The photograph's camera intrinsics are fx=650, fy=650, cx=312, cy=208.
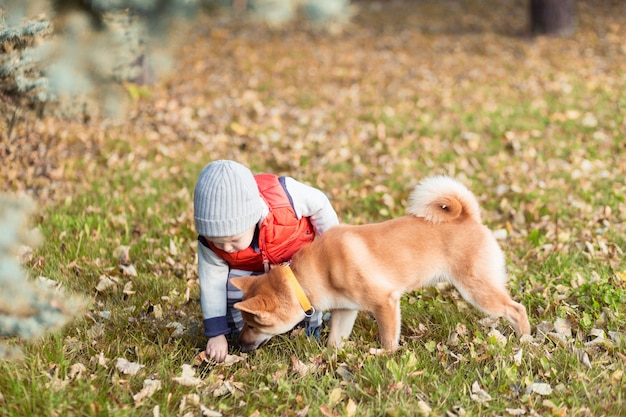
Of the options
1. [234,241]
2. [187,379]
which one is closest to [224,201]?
[234,241]

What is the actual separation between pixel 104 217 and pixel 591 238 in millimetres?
3979

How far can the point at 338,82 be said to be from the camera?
10289mm

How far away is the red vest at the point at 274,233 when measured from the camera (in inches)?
144

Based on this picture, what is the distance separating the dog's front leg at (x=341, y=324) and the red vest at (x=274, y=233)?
1.48 ft

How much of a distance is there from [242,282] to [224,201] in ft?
2.03

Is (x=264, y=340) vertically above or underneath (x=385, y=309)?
underneath

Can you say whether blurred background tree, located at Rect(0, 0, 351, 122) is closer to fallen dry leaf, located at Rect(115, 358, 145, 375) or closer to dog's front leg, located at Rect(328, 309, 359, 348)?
fallen dry leaf, located at Rect(115, 358, 145, 375)

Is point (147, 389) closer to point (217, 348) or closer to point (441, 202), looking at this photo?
point (217, 348)

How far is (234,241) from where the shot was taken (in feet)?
11.4

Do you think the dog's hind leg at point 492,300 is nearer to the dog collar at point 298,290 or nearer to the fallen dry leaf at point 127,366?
the dog collar at point 298,290

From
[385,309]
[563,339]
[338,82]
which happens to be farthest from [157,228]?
[338,82]

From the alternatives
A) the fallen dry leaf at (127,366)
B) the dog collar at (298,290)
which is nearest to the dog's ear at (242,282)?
the dog collar at (298,290)

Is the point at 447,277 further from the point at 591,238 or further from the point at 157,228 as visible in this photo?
the point at 157,228

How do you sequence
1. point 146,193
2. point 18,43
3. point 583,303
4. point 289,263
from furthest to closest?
point 146,193
point 18,43
point 583,303
point 289,263
